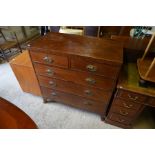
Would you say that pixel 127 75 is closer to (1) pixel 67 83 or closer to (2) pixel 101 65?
(2) pixel 101 65

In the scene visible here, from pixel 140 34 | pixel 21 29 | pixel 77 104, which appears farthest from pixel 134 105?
pixel 21 29

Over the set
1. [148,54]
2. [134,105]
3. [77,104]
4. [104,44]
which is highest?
[104,44]

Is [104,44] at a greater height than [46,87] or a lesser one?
greater

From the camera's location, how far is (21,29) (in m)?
3.56

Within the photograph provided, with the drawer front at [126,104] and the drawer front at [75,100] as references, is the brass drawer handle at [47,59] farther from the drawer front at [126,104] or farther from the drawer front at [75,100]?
the drawer front at [126,104]

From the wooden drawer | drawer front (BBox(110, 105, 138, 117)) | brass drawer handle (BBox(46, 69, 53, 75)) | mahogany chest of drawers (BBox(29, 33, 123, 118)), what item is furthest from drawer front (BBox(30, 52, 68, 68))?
the wooden drawer

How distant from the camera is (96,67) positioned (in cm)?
117

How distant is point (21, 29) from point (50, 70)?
2.82m

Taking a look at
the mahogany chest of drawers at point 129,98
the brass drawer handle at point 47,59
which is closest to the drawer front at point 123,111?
the mahogany chest of drawers at point 129,98

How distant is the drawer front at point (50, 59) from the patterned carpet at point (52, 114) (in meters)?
0.81

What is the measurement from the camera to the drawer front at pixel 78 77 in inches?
49.6

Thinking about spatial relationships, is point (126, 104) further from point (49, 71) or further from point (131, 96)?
point (49, 71)

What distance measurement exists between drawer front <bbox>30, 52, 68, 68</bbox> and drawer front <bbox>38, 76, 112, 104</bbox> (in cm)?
25

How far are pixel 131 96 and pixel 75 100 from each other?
0.69 metres
